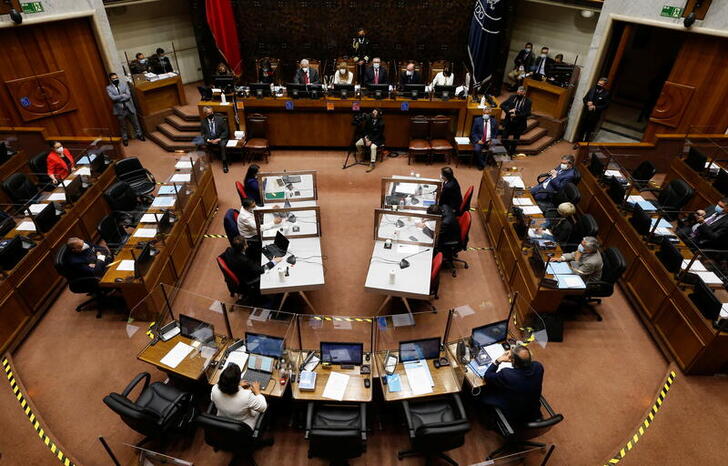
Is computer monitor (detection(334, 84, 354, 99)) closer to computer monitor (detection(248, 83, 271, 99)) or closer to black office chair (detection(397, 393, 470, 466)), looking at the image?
computer monitor (detection(248, 83, 271, 99))

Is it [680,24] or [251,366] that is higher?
[680,24]

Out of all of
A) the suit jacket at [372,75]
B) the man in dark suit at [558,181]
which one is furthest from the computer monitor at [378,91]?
the man in dark suit at [558,181]

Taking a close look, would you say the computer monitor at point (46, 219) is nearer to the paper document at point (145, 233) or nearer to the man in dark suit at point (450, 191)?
the paper document at point (145, 233)

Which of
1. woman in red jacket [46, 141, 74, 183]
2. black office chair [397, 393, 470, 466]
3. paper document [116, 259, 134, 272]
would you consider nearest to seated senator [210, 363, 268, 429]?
black office chair [397, 393, 470, 466]

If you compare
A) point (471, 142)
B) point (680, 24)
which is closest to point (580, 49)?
point (680, 24)

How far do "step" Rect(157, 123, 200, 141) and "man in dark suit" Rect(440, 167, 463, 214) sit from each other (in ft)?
23.9

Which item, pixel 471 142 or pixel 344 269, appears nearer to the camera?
pixel 344 269

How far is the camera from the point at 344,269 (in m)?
7.61

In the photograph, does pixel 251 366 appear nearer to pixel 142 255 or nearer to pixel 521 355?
pixel 142 255

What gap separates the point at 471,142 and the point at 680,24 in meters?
4.79

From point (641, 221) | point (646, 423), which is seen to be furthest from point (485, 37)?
point (646, 423)

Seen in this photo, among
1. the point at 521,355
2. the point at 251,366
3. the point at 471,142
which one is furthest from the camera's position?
the point at 471,142

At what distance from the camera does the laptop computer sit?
21.5 feet

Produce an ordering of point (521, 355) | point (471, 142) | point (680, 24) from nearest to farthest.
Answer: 1. point (521, 355)
2. point (680, 24)
3. point (471, 142)
